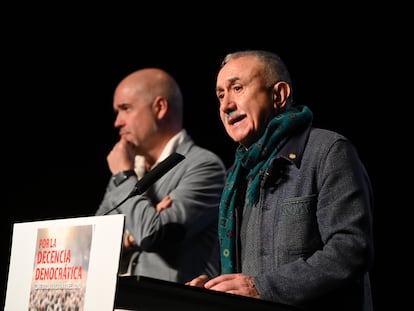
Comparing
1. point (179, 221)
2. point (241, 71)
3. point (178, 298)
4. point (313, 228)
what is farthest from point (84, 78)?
point (178, 298)

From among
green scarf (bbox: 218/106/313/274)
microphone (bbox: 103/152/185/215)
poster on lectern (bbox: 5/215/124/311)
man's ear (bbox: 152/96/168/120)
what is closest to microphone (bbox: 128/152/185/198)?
microphone (bbox: 103/152/185/215)

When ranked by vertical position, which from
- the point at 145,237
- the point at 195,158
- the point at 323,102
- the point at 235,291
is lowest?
the point at 235,291

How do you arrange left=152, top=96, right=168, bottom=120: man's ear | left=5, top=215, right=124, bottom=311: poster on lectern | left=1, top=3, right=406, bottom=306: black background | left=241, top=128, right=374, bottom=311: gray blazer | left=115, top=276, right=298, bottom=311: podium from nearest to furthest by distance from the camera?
left=5, top=215, right=124, bottom=311: poster on lectern, left=115, top=276, right=298, bottom=311: podium, left=241, top=128, right=374, bottom=311: gray blazer, left=152, top=96, right=168, bottom=120: man's ear, left=1, top=3, right=406, bottom=306: black background

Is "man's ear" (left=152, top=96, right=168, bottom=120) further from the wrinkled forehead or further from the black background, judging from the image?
the wrinkled forehead

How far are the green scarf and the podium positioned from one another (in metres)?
0.44

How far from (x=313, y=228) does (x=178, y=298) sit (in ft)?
1.56

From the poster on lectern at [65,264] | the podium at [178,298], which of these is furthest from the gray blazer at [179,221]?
the poster on lectern at [65,264]

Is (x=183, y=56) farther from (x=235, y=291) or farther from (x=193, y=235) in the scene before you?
(x=235, y=291)

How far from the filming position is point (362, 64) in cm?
345

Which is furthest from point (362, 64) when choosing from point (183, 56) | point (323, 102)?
point (183, 56)

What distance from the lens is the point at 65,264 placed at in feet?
5.01

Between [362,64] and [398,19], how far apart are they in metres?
0.26

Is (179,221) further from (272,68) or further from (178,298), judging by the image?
(178,298)

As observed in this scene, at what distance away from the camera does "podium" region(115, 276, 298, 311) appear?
1.58 m
